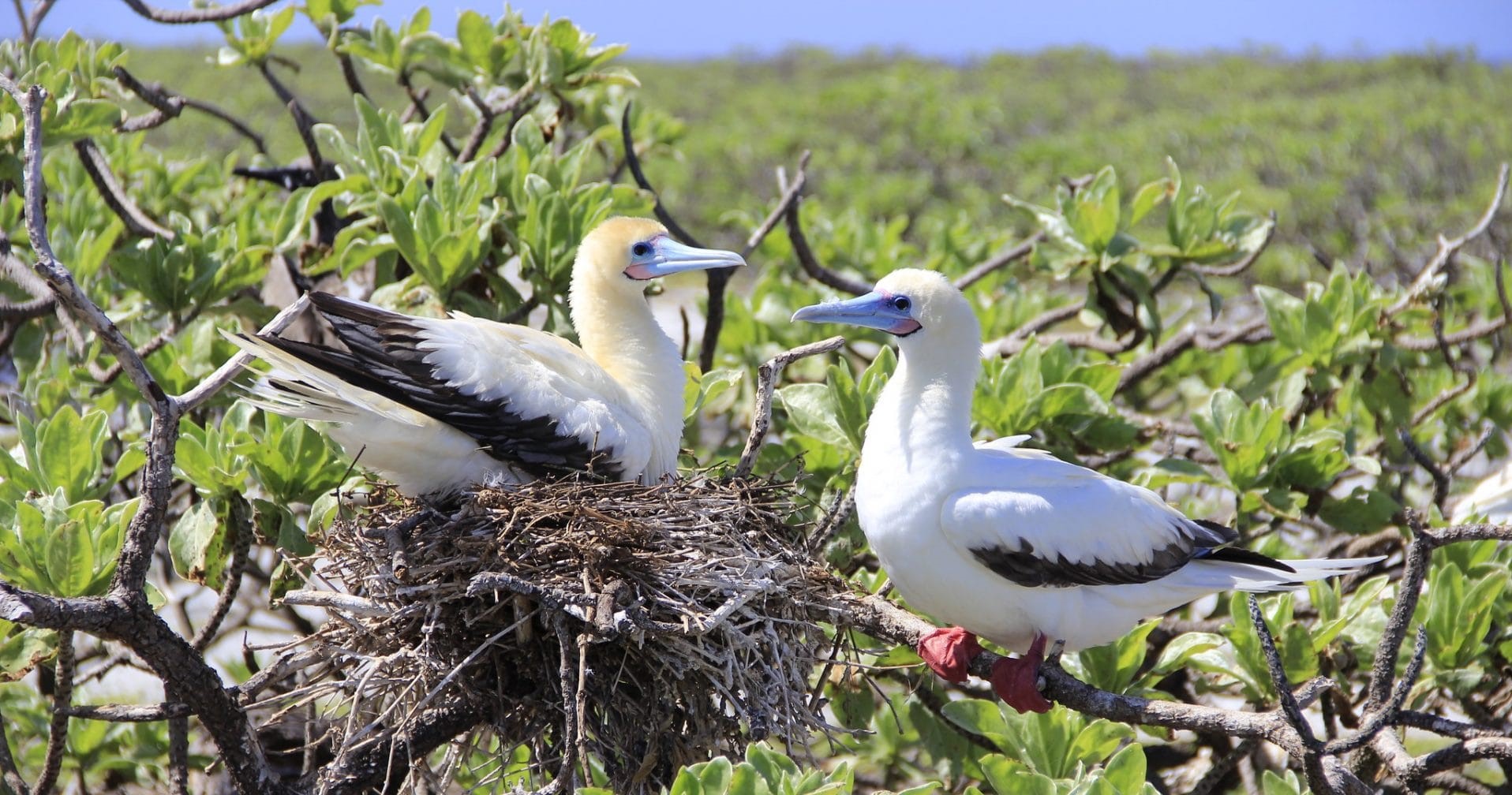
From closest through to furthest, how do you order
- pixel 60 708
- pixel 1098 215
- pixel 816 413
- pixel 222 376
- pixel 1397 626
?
pixel 222 376 < pixel 1397 626 < pixel 60 708 < pixel 816 413 < pixel 1098 215

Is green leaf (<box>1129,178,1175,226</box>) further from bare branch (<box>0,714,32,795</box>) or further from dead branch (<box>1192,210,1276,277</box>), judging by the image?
bare branch (<box>0,714,32,795</box>)

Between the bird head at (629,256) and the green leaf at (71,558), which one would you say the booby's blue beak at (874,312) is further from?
the green leaf at (71,558)

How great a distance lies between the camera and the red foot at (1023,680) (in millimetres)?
2746

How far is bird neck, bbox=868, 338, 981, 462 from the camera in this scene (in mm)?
2918

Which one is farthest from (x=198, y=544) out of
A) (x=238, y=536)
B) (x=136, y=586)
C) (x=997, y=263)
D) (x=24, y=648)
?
(x=997, y=263)

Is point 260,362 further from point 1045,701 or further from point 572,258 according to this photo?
point 1045,701

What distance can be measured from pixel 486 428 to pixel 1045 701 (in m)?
1.49

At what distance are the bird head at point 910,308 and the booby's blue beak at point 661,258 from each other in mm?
649

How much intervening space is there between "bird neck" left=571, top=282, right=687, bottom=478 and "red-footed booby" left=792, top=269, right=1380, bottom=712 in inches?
24.9

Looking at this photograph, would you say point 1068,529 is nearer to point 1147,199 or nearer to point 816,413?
point 816,413

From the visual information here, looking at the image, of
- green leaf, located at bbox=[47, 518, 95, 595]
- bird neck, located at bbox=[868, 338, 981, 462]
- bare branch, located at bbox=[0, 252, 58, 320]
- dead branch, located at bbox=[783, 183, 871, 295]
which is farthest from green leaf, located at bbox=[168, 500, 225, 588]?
dead branch, located at bbox=[783, 183, 871, 295]

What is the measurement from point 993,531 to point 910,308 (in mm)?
585

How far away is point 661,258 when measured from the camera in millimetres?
3623

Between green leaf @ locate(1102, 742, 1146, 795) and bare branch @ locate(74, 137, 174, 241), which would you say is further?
bare branch @ locate(74, 137, 174, 241)
